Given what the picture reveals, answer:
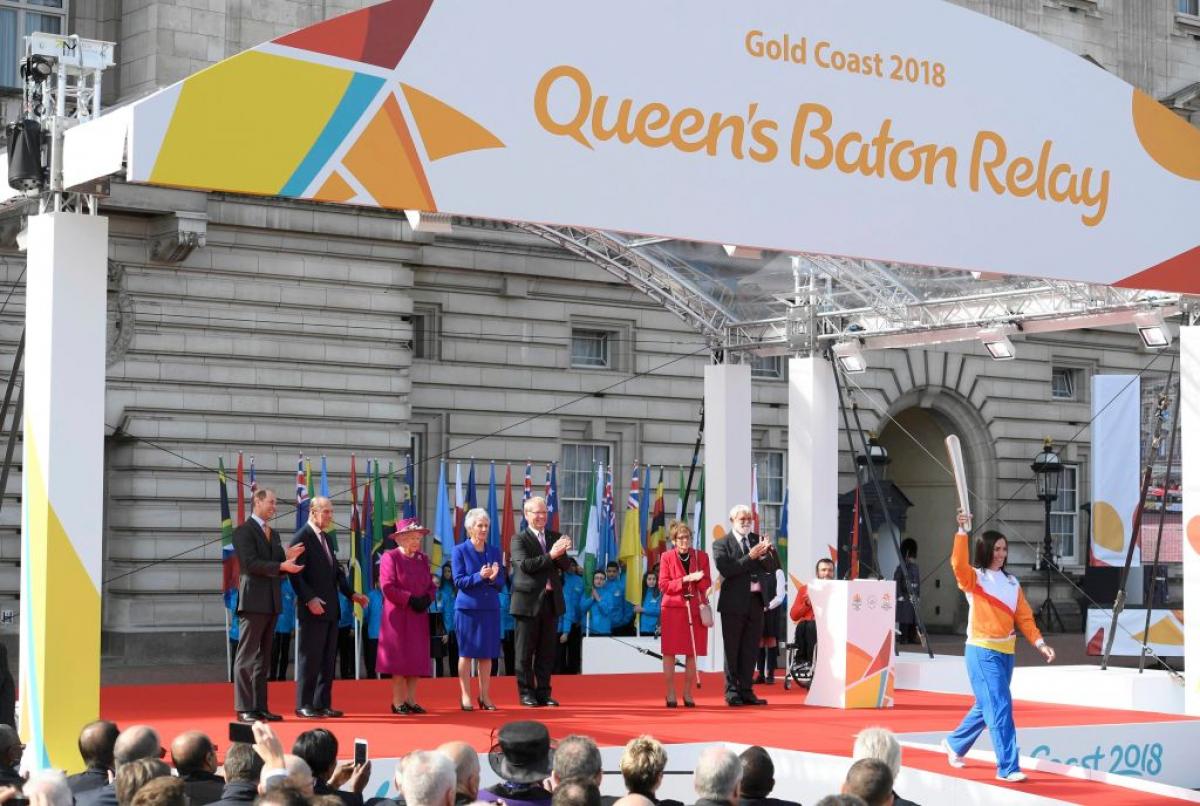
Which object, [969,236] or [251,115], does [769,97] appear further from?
[251,115]

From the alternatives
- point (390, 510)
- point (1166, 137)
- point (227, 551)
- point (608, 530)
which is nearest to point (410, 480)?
point (390, 510)

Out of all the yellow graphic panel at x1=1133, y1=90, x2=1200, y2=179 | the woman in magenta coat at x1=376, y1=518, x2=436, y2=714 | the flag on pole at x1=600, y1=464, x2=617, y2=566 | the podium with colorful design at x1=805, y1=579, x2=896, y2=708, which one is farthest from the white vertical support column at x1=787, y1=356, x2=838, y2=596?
the woman in magenta coat at x1=376, y1=518, x2=436, y2=714

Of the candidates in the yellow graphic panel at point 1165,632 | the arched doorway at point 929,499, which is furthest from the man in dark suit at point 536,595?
the arched doorway at point 929,499

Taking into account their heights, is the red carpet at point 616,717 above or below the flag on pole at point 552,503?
below

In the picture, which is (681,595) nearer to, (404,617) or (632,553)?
(404,617)

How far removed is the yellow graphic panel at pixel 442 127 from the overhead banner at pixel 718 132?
12 mm

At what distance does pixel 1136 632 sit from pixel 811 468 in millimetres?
7285

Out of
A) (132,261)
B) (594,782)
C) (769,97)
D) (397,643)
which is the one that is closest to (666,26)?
(769,97)

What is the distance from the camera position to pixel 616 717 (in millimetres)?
13820

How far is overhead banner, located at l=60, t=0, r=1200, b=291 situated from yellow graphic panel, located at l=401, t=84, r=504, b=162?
12 millimetres

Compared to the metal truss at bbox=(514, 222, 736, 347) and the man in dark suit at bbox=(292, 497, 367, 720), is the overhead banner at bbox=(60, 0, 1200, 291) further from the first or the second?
the metal truss at bbox=(514, 222, 736, 347)

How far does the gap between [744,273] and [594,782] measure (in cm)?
1157

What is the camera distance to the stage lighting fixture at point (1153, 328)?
51.3 ft

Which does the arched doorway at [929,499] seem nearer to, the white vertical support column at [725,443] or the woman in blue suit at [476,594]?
the white vertical support column at [725,443]
